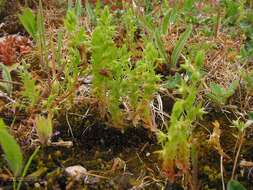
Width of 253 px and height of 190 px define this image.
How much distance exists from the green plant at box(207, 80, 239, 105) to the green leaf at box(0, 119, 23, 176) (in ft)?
2.35

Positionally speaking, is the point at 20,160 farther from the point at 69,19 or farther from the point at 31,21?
the point at 31,21

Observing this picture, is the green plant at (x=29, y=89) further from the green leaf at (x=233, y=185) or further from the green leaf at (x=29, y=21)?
the green leaf at (x=233, y=185)

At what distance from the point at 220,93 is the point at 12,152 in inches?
29.4

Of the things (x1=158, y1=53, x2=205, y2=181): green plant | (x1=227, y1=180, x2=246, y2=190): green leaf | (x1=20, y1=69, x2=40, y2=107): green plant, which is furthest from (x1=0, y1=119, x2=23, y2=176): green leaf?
(x1=227, y1=180, x2=246, y2=190): green leaf

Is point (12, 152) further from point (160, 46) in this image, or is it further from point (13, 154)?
point (160, 46)

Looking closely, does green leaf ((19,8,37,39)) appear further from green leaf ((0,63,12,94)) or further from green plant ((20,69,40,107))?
green plant ((20,69,40,107))

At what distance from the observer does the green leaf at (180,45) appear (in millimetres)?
1952

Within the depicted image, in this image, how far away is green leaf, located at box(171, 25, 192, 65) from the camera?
1.95m

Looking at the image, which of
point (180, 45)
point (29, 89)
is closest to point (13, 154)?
point (29, 89)

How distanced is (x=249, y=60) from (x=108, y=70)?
2.41 ft

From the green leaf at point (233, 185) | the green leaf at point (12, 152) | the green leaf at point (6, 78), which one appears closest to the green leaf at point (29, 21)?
the green leaf at point (6, 78)

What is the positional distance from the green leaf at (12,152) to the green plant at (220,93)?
0.72m

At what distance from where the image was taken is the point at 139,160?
1574 mm

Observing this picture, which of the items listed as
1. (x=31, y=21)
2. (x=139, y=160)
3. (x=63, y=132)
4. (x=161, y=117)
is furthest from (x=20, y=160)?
(x=31, y=21)
